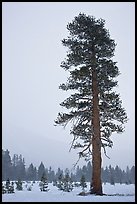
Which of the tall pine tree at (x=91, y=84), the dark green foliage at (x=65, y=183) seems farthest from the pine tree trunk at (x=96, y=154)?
the dark green foliage at (x=65, y=183)

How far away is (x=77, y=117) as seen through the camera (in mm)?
18109

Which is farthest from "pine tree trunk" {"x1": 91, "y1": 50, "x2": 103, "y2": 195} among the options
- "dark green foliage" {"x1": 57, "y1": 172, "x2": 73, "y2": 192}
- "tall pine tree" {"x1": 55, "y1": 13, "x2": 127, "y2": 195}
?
"dark green foliage" {"x1": 57, "y1": 172, "x2": 73, "y2": 192}

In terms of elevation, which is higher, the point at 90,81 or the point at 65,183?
the point at 90,81

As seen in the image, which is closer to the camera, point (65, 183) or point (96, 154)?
point (96, 154)

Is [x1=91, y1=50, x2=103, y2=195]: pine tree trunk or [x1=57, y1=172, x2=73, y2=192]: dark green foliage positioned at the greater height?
[x1=91, y1=50, x2=103, y2=195]: pine tree trunk

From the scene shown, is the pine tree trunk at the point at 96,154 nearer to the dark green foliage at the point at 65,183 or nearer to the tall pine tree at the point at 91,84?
the tall pine tree at the point at 91,84

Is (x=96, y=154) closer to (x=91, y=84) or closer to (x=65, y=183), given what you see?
(x=91, y=84)

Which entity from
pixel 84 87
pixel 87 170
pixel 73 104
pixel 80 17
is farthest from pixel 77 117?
pixel 87 170

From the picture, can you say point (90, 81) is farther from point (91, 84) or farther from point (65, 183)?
point (65, 183)

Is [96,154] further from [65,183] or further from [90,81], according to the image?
[65,183]

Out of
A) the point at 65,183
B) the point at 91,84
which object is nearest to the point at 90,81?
the point at 91,84

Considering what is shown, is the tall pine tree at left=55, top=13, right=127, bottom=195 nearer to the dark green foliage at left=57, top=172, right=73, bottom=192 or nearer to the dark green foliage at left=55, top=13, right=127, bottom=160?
the dark green foliage at left=55, top=13, right=127, bottom=160

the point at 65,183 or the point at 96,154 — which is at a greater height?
the point at 96,154

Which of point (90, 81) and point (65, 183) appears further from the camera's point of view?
point (65, 183)
